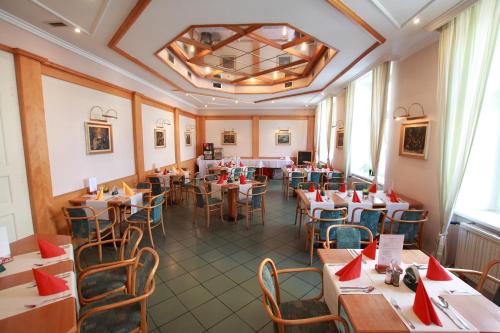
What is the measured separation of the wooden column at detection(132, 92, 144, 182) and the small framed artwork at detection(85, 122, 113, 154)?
871mm

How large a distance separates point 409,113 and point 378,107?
2.67 feet

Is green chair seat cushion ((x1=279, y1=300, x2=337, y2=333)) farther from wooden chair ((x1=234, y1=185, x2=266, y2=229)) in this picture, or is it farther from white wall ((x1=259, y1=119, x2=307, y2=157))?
white wall ((x1=259, y1=119, x2=307, y2=157))

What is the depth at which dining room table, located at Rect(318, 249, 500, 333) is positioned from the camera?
3.74 feet

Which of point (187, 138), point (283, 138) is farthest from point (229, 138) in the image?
point (283, 138)

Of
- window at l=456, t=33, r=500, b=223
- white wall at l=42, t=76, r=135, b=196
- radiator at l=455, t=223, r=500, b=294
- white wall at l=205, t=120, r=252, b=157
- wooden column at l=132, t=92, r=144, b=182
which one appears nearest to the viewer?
radiator at l=455, t=223, r=500, b=294

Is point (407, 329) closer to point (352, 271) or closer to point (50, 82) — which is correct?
point (352, 271)

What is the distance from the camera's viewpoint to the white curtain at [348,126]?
6105mm

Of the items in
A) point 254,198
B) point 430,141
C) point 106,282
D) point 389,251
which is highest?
point 430,141

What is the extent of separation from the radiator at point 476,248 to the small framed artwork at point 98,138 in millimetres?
6031

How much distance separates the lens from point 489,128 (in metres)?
2.68

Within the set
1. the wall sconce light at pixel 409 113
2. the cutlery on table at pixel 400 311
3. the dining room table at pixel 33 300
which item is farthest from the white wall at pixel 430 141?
the dining room table at pixel 33 300

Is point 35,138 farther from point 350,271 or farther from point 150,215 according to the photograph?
point 350,271

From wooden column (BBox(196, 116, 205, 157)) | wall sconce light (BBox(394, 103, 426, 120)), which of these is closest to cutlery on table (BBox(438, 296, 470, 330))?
wall sconce light (BBox(394, 103, 426, 120))

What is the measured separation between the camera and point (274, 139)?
35.2ft
